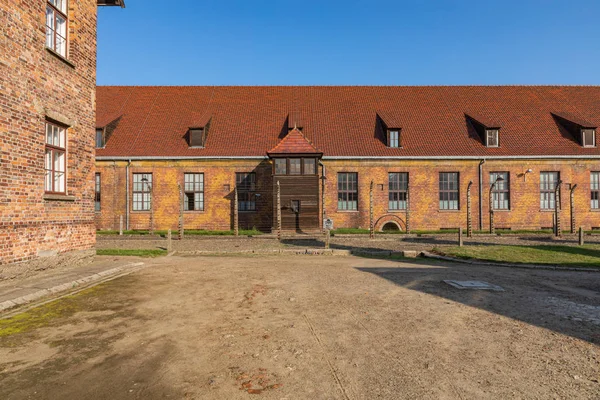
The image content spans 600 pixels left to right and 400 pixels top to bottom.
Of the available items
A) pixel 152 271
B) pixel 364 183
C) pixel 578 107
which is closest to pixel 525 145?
pixel 578 107

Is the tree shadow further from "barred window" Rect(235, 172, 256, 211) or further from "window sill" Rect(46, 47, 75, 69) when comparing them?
"barred window" Rect(235, 172, 256, 211)

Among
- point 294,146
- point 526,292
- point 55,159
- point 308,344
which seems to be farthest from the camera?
point 294,146

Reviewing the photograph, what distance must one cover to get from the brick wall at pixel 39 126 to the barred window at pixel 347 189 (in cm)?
1504

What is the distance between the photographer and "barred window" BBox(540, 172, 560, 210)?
2252 cm

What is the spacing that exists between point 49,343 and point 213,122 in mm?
21658

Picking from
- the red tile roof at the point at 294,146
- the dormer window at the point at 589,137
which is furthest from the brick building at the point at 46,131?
the dormer window at the point at 589,137

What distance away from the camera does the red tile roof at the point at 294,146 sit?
20531 mm

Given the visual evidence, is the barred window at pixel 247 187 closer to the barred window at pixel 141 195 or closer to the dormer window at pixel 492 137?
the barred window at pixel 141 195

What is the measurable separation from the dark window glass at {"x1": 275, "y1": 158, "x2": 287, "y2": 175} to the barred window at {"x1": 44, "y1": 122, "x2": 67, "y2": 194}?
1269 cm

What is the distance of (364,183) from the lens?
2223 centimetres

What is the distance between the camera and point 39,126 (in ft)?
26.5

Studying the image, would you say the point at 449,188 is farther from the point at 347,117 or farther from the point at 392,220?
the point at 347,117

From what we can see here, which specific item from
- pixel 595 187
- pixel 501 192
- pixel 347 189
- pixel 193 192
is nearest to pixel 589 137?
pixel 595 187

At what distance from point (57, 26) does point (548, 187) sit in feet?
87.1
